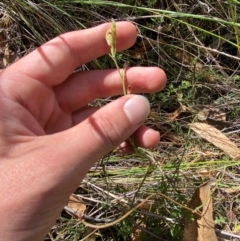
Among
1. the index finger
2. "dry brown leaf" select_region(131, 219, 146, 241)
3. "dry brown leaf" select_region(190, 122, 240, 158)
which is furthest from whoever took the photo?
"dry brown leaf" select_region(190, 122, 240, 158)

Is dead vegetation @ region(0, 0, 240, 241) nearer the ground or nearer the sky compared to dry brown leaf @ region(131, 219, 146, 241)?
nearer the sky

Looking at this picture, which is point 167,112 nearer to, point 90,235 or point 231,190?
point 231,190

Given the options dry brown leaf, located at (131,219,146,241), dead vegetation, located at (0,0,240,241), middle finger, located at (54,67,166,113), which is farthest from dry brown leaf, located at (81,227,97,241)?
middle finger, located at (54,67,166,113)

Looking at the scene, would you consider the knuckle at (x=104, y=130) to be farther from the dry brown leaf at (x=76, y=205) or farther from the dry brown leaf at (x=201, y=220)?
the dry brown leaf at (x=76, y=205)

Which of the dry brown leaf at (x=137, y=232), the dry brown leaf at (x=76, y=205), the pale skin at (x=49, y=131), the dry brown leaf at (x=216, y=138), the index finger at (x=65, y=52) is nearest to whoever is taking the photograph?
the pale skin at (x=49, y=131)

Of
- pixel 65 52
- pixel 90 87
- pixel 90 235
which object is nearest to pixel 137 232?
pixel 90 235

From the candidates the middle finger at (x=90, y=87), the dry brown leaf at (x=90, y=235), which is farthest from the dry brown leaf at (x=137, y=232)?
the middle finger at (x=90, y=87)

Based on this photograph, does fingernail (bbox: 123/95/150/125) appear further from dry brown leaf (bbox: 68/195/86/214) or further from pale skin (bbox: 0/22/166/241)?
dry brown leaf (bbox: 68/195/86/214)

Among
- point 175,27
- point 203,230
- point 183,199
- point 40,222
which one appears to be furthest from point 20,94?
point 175,27
